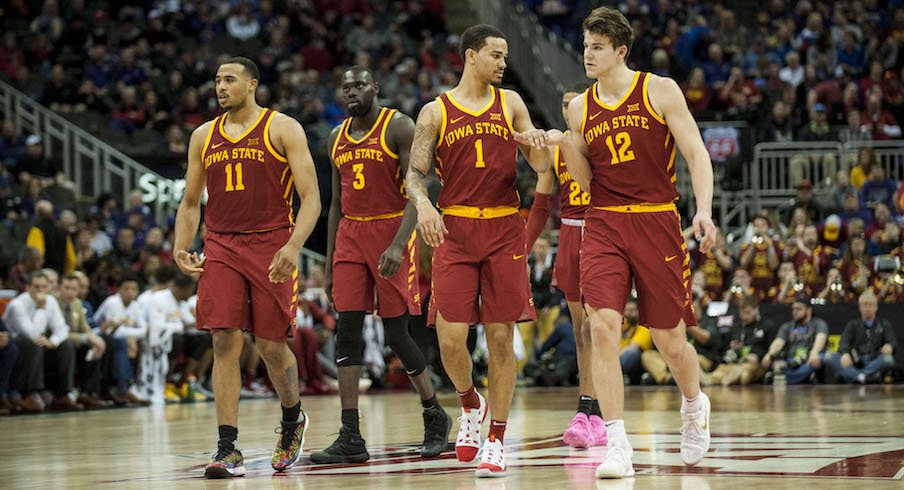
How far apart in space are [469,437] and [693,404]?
1326mm

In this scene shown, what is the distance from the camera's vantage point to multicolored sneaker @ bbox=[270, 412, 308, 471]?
25.9ft

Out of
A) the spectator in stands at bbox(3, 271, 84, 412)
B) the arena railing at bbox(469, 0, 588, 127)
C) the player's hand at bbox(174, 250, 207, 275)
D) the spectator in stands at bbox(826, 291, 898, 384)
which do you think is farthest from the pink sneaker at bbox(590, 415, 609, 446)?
the arena railing at bbox(469, 0, 588, 127)

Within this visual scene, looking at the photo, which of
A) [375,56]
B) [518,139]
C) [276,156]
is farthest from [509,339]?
[375,56]

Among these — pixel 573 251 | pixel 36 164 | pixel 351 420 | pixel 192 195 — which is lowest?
pixel 351 420

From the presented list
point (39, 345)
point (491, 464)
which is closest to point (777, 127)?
point (39, 345)

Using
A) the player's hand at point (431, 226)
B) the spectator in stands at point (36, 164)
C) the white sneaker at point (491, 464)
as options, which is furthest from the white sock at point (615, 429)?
the spectator in stands at point (36, 164)

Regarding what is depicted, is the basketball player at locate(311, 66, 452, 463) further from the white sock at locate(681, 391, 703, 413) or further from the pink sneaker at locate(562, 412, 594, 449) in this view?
the white sock at locate(681, 391, 703, 413)

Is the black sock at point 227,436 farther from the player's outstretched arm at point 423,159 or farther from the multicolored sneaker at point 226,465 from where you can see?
the player's outstretched arm at point 423,159

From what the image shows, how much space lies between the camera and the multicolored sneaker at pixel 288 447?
7.89 meters

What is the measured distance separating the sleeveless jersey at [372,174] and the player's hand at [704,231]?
238cm

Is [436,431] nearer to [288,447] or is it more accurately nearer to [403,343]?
[403,343]

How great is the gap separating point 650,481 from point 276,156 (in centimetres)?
289

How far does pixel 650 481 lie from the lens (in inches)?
265

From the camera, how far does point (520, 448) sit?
347 inches
